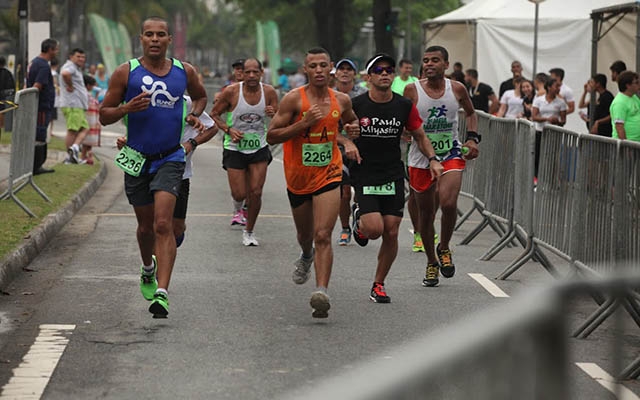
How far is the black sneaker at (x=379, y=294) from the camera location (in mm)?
9109

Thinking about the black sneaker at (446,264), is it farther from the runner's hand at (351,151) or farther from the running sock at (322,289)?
the running sock at (322,289)

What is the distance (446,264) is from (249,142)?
3290 mm

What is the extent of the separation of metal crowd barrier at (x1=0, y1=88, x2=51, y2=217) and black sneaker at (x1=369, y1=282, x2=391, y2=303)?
507cm

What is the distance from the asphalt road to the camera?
6.39m

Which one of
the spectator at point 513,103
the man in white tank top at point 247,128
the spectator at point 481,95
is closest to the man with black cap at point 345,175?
the man in white tank top at point 247,128

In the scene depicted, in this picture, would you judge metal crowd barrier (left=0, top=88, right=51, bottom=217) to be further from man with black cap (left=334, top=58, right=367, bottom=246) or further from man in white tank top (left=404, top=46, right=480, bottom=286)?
man in white tank top (left=404, top=46, right=480, bottom=286)

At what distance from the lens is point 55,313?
846 centimetres

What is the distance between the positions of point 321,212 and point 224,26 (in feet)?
549

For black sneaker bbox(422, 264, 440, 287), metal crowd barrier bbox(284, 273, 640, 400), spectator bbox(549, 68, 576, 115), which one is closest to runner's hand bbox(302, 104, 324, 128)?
black sneaker bbox(422, 264, 440, 287)

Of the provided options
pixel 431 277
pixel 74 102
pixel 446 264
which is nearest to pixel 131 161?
pixel 431 277

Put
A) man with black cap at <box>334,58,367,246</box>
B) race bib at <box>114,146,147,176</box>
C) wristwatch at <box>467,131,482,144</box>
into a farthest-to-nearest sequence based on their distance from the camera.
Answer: man with black cap at <box>334,58,367,246</box>, wristwatch at <box>467,131,482,144</box>, race bib at <box>114,146,147,176</box>

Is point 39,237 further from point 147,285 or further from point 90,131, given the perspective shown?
point 90,131

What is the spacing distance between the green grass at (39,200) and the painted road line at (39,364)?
8.51 feet

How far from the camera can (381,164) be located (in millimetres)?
9250
